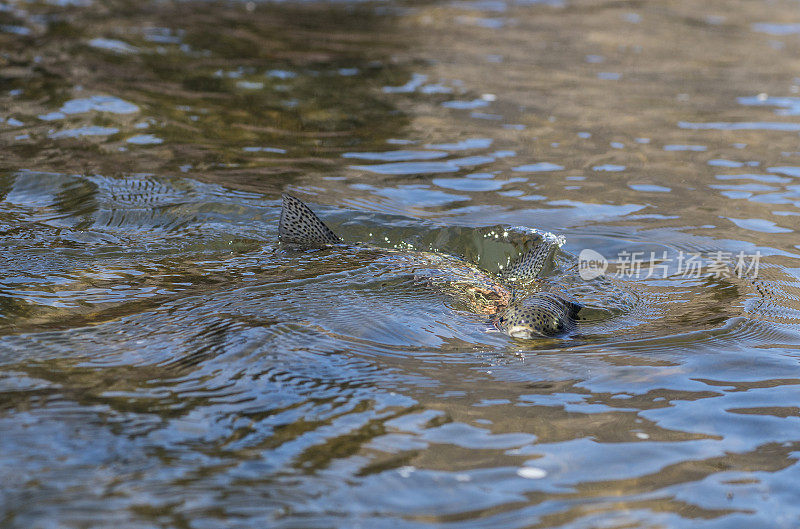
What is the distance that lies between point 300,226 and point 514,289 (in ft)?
4.94

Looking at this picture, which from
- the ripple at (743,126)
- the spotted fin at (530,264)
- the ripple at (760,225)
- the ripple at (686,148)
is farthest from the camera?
the ripple at (743,126)

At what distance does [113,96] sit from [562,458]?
735 centimetres

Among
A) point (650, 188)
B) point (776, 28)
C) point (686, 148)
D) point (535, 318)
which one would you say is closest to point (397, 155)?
point (650, 188)

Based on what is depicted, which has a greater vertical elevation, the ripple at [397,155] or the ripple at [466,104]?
the ripple at [466,104]

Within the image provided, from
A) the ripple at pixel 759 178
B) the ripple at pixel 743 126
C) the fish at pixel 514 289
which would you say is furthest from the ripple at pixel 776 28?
the fish at pixel 514 289

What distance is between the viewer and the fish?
452 cm

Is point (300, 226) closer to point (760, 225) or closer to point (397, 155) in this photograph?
point (397, 155)

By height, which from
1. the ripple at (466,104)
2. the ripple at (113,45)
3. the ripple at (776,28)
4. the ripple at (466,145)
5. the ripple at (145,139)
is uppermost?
the ripple at (776,28)

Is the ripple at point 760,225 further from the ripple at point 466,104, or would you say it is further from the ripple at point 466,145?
the ripple at point 466,104

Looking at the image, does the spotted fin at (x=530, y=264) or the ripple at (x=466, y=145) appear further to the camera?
the ripple at (x=466, y=145)

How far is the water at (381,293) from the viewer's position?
3082mm

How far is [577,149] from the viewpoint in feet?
27.0

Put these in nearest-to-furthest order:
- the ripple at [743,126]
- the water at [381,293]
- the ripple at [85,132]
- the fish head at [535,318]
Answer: the water at [381,293]
the fish head at [535,318]
the ripple at [85,132]
the ripple at [743,126]

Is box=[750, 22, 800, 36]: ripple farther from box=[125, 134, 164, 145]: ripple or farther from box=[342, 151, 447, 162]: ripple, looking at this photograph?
box=[125, 134, 164, 145]: ripple
